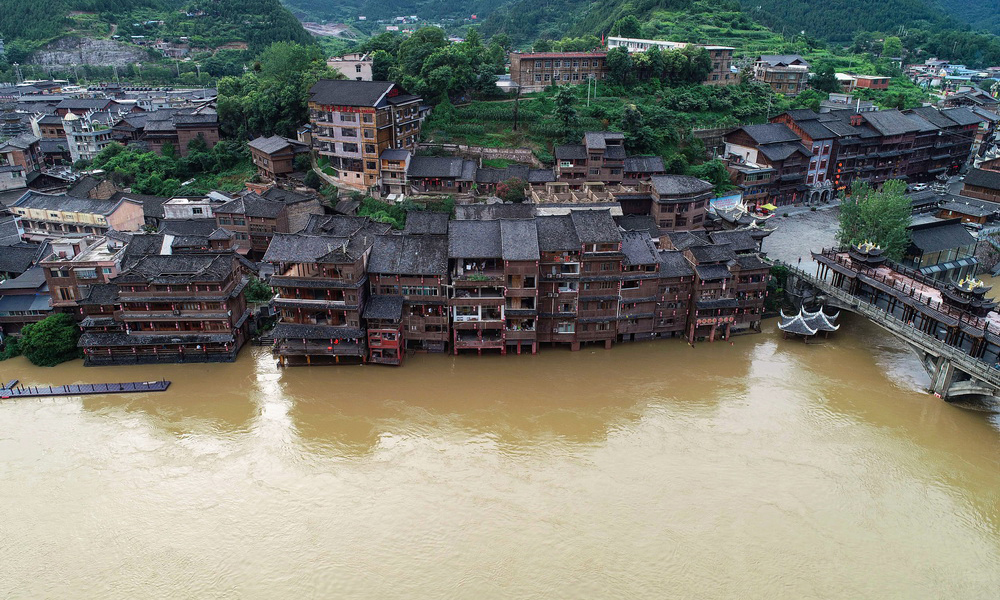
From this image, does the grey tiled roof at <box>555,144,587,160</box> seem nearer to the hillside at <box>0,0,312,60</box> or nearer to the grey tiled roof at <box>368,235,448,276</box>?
the grey tiled roof at <box>368,235,448,276</box>

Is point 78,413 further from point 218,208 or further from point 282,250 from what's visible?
point 218,208

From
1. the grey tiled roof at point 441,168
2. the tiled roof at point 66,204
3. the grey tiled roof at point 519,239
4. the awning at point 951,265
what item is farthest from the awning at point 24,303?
the awning at point 951,265

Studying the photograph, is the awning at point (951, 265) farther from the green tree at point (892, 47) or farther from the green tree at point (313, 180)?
the green tree at point (892, 47)

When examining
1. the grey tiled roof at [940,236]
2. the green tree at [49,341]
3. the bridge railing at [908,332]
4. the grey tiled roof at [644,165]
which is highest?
the grey tiled roof at [644,165]

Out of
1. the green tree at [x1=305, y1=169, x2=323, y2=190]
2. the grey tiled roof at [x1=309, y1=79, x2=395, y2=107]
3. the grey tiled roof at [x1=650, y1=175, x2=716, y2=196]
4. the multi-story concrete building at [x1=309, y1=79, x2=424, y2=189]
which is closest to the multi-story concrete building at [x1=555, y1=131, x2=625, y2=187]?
the grey tiled roof at [x1=650, y1=175, x2=716, y2=196]

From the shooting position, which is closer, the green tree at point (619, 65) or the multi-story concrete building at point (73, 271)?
the multi-story concrete building at point (73, 271)

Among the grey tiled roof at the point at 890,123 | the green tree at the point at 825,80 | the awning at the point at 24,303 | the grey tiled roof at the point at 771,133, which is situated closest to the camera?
the awning at the point at 24,303
